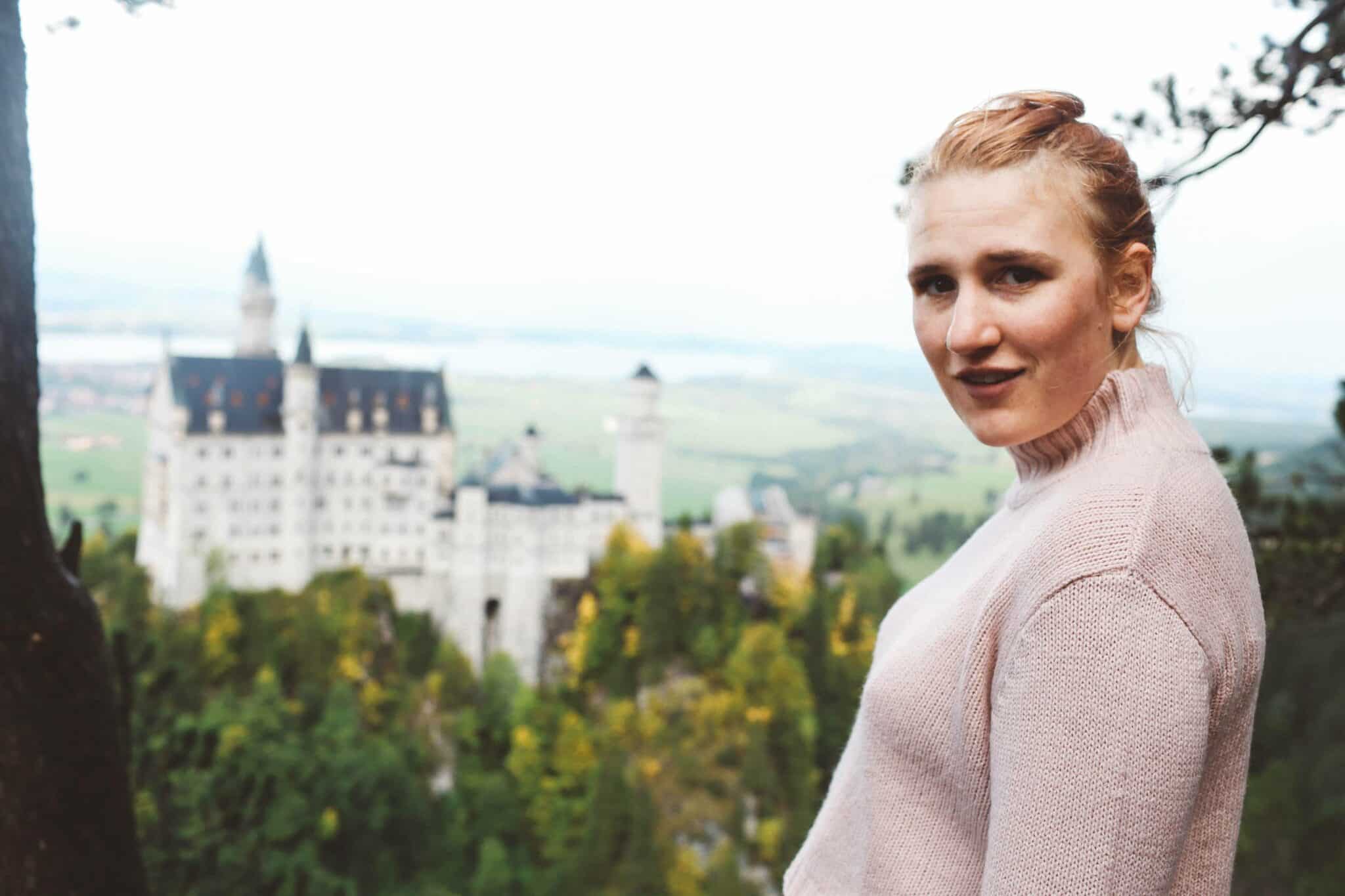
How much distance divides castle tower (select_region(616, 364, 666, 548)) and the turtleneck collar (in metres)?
29.8

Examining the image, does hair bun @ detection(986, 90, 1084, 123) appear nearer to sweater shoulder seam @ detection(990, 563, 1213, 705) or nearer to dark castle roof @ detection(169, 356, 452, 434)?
sweater shoulder seam @ detection(990, 563, 1213, 705)

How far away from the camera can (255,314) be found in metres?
31.1

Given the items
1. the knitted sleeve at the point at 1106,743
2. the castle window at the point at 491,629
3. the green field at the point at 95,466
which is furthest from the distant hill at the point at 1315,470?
the green field at the point at 95,466

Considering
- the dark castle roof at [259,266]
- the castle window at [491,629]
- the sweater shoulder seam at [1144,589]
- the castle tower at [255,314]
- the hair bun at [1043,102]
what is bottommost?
the castle window at [491,629]

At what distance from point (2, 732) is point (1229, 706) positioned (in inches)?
67.8

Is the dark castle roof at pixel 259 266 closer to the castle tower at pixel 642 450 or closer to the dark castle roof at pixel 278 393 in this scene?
the dark castle roof at pixel 278 393

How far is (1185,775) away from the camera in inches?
36.5

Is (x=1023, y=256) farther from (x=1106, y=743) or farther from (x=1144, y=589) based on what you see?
(x=1106, y=743)

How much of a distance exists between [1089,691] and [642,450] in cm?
3024

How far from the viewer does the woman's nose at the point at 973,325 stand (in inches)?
43.9

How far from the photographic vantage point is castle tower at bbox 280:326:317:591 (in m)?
28.2

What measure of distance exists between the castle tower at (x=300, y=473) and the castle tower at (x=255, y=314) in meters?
2.90

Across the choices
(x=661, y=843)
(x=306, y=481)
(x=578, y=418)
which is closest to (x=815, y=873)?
(x=661, y=843)

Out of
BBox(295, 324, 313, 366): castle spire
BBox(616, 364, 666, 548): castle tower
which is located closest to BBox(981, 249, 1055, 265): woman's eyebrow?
BBox(295, 324, 313, 366): castle spire
